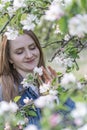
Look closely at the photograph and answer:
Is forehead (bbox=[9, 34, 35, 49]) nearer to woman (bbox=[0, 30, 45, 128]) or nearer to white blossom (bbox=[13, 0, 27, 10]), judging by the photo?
woman (bbox=[0, 30, 45, 128])

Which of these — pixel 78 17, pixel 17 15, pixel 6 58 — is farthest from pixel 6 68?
pixel 78 17

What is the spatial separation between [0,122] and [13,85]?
4.12 feet

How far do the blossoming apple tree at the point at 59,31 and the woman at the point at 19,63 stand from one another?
1.18ft

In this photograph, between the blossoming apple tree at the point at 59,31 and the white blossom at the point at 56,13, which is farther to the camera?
the white blossom at the point at 56,13

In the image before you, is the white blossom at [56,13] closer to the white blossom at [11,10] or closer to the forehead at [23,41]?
the white blossom at [11,10]

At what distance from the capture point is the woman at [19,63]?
12.4ft

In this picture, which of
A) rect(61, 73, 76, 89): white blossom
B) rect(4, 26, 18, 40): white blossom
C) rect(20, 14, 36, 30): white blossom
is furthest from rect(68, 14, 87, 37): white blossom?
rect(4, 26, 18, 40): white blossom

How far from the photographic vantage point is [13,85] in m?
4.02

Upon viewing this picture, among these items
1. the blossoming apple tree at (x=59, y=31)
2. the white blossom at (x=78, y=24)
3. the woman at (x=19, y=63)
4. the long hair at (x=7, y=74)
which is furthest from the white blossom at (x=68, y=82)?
the long hair at (x=7, y=74)

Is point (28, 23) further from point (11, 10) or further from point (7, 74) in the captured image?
point (7, 74)

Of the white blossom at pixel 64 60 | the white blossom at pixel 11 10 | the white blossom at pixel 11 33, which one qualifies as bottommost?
the white blossom at pixel 64 60

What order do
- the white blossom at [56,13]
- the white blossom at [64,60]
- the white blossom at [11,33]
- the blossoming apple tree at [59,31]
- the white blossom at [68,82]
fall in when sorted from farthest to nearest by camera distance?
the white blossom at [64,60] → the white blossom at [11,33] → the white blossom at [68,82] → the white blossom at [56,13] → the blossoming apple tree at [59,31]

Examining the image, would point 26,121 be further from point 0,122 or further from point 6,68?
point 6,68

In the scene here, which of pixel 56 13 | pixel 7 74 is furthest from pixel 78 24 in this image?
pixel 7 74
